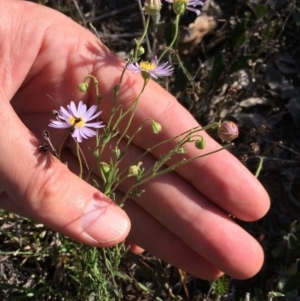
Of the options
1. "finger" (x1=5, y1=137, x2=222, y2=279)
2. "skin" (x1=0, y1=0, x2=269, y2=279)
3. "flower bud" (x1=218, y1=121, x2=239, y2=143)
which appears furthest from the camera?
"finger" (x1=5, y1=137, x2=222, y2=279)

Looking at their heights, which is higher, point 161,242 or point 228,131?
point 228,131

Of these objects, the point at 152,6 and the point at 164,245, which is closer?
the point at 152,6

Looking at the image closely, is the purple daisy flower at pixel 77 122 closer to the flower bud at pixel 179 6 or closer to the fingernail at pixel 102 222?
the fingernail at pixel 102 222

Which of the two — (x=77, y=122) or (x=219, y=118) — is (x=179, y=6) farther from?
(x=219, y=118)

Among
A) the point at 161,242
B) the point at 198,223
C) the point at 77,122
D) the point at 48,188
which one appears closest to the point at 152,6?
the point at 77,122

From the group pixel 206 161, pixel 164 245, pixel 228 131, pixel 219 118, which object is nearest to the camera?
pixel 228 131

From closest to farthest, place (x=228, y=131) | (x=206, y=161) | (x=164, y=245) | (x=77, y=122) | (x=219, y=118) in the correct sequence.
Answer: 1. (x=228, y=131)
2. (x=77, y=122)
3. (x=206, y=161)
4. (x=164, y=245)
5. (x=219, y=118)

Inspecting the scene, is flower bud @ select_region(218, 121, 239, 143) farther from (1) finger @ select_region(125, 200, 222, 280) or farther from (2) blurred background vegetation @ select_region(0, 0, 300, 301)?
(1) finger @ select_region(125, 200, 222, 280)

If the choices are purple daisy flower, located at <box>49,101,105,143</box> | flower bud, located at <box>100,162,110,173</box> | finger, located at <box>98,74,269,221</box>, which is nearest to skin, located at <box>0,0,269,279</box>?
finger, located at <box>98,74,269,221</box>
